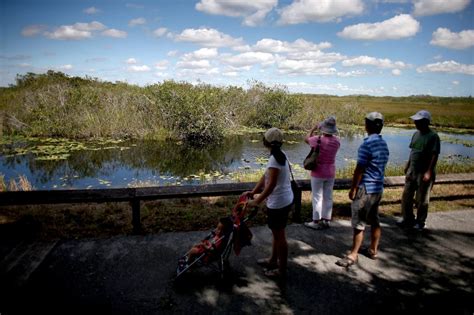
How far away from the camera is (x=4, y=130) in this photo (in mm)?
23047

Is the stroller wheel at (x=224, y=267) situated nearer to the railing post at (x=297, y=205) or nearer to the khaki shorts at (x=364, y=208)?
the khaki shorts at (x=364, y=208)

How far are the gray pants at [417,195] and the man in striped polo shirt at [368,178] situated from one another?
1483mm

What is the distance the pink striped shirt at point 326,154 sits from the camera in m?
4.99

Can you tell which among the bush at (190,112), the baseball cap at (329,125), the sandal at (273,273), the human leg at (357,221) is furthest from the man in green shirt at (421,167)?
the bush at (190,112)

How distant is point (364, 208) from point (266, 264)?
1514 millimetres

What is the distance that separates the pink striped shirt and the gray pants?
1.44 m

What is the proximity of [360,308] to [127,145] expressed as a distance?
1937 cm

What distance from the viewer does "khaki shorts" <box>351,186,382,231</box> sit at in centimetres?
420

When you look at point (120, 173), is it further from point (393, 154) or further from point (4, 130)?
point (393, 154)

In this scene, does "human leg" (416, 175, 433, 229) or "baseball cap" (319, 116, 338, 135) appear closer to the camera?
"baseball cap" (319, 116, 338, 135)

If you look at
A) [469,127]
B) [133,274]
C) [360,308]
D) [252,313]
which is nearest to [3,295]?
[133,274]

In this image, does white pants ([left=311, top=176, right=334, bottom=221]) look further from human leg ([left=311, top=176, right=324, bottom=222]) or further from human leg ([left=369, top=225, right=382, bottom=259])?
human leg ([left=369, top=225, right=382, bottom=259])

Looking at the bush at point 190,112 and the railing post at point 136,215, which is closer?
the railing post at point 136,215

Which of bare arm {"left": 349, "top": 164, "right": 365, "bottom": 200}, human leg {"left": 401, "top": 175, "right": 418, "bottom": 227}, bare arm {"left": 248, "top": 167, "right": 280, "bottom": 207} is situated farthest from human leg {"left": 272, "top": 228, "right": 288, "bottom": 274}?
human leg {"left": 401, "top": 175, "right": 418, "bottom": 227}
